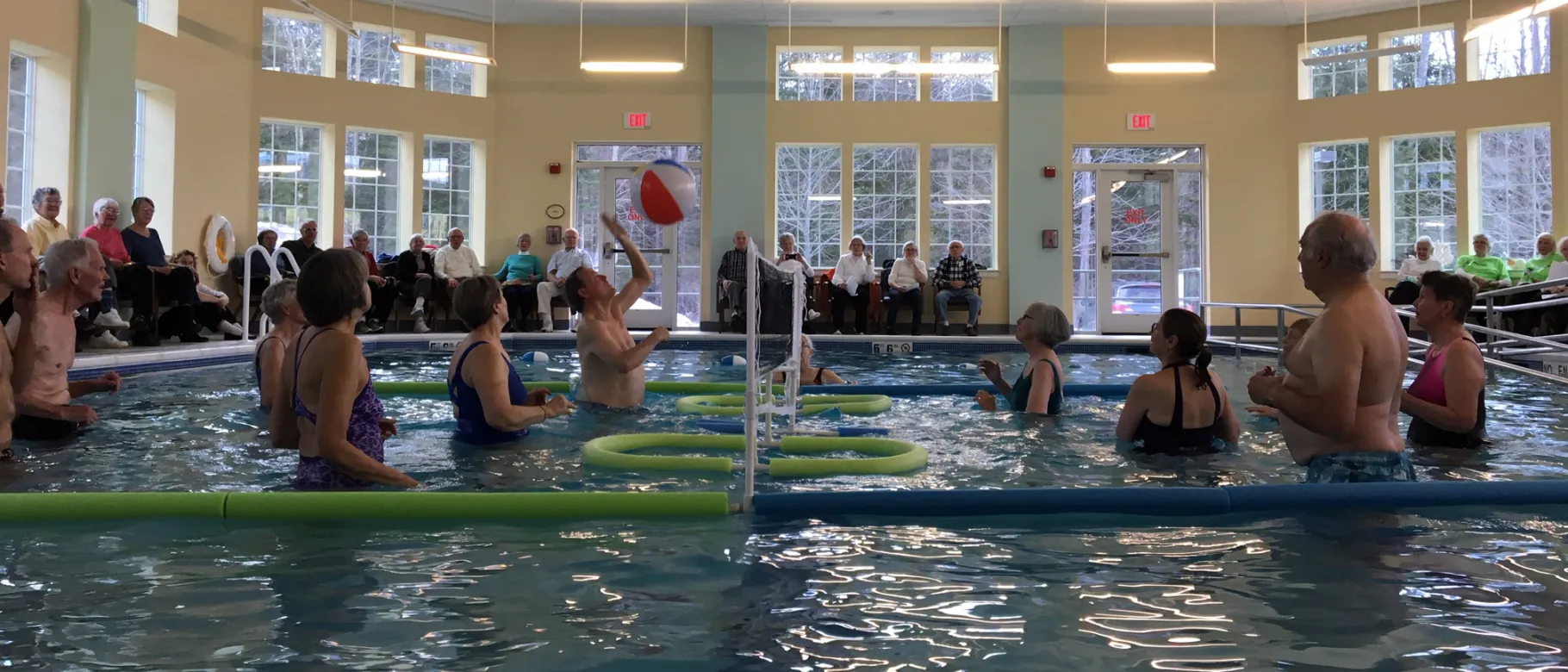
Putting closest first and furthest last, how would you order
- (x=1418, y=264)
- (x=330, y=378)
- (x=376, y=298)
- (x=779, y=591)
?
(x=779, y=591)
(x=330, y=378)
(x=376, y=298)
(x=1418, y=264)

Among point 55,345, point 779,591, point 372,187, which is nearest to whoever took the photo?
point 779,591

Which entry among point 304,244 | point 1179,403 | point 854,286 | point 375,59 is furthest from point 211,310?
point 1179,403

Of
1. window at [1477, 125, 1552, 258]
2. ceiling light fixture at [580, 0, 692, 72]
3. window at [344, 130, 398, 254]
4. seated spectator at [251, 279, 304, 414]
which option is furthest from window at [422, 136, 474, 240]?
window at [1477, 125, 1552, 258]

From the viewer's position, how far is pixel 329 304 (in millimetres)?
3002

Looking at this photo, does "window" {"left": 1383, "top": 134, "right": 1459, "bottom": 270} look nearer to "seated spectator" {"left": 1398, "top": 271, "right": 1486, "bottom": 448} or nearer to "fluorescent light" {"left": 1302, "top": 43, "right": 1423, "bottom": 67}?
"fluorescent light" {"left": 1302, "top": 43, "right": 1423, "bottom": 67}

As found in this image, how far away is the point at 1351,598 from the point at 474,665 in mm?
1871

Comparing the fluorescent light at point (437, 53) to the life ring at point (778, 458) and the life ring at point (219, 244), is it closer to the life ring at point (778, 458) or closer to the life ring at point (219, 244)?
the life ring at point (219, 244)

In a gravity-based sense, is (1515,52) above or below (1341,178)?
above

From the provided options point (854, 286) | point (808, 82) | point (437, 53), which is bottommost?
point (854, 286)

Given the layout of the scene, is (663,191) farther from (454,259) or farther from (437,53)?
(454,259)

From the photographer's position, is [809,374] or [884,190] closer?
[809,374]

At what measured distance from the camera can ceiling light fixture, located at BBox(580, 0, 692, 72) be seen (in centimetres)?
1286

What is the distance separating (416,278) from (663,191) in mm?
8755

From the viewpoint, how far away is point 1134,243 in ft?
49.4
